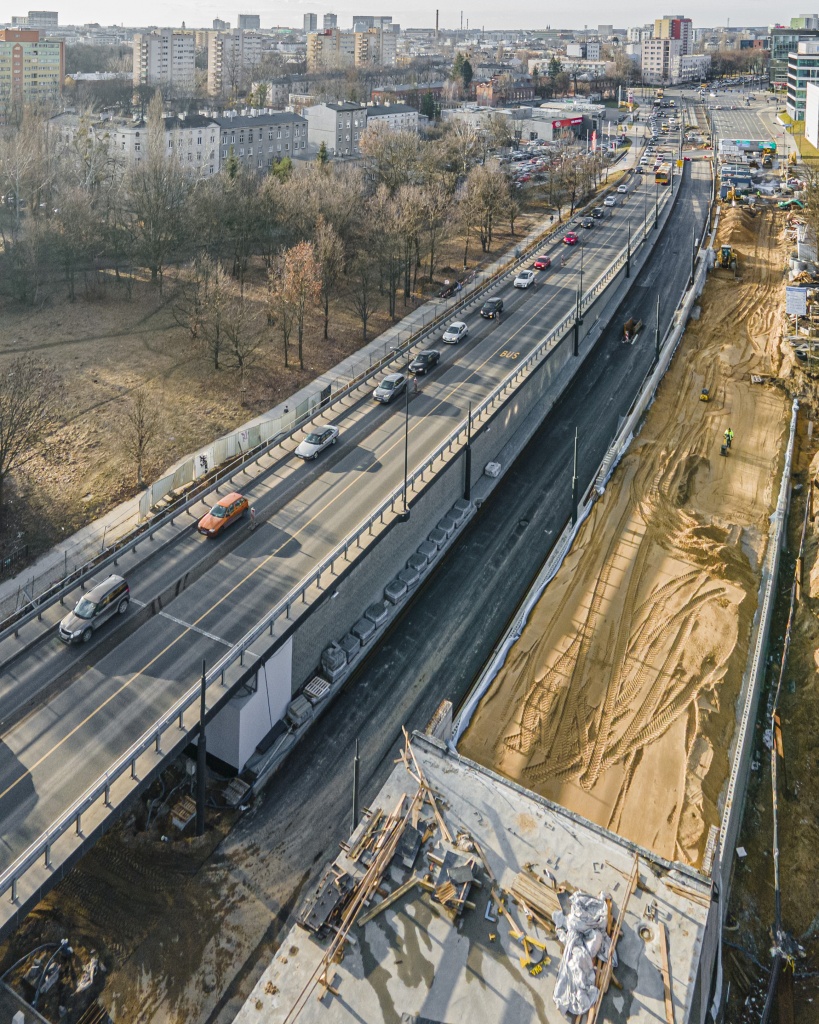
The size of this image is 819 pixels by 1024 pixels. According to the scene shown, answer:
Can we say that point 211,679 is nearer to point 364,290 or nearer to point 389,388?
point 389,388

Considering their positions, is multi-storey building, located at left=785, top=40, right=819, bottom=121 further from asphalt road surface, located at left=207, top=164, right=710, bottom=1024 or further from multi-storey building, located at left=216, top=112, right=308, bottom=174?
asphalt road surface, located at left=207, top=164, right=710, bottom=1024

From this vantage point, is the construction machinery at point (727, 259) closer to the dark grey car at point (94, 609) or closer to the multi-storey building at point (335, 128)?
the multi-storey building at point (335, 128)

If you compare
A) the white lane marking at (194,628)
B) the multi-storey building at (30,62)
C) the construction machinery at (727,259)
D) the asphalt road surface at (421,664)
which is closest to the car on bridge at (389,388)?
the asphalt road surface at (421,664)

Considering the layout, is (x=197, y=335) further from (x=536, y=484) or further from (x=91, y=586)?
(x=91, y=586)

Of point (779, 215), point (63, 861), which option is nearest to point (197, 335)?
point (63, 861)

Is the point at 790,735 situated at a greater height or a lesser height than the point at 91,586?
lesser

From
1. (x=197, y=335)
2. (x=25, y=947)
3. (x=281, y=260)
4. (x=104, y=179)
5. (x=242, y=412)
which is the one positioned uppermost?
(x=104, y=179)

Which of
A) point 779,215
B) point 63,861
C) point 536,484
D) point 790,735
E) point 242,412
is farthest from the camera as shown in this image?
point 779,215
